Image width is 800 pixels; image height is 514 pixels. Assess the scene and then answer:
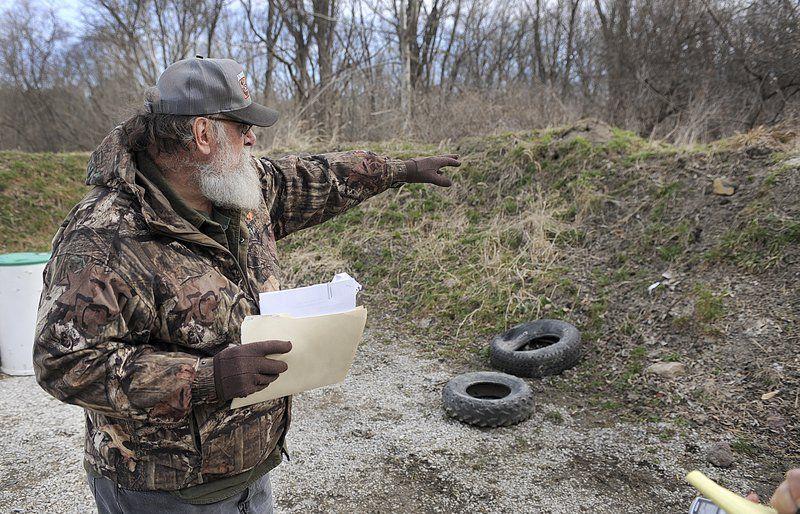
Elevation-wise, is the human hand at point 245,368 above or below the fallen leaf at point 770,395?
above

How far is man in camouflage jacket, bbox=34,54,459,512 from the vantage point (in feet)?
5.10

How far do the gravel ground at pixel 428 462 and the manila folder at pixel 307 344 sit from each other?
1872 millimetres

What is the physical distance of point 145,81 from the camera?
1730cm

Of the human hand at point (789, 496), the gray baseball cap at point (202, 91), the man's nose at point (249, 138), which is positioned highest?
the gray baseball cap at point (202, 91)

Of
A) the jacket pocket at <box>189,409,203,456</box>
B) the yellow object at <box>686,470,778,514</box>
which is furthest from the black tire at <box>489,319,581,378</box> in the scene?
the yellow object at <box>686,470,778,514</box>

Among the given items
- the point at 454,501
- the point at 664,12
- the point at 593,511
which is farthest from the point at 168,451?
the point at 664,12

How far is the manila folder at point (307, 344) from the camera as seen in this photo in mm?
1766

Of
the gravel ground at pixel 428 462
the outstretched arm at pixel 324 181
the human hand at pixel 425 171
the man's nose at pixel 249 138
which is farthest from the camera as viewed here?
the gravel ground at pixel 428 462

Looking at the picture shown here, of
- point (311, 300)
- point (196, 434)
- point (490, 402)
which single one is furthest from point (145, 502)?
point (490, 402)

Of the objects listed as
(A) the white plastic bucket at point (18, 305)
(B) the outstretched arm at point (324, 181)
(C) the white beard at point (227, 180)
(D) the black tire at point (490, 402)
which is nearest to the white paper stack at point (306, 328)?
(C) the white beard at point (227, 180)

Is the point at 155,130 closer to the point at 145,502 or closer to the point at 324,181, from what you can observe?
the point at 324,181

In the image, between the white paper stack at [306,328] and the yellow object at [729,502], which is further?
the white paper stack at [306,328]

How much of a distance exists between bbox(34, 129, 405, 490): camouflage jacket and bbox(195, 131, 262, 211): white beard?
0.38ft

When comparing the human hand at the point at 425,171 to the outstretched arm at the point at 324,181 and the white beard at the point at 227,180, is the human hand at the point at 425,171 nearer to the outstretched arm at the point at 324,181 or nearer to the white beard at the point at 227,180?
the outstretched arm at the point at 324,181
